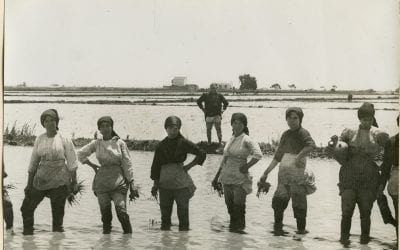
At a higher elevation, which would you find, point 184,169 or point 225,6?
point 225,6

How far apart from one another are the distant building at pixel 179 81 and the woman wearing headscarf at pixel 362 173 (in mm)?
985

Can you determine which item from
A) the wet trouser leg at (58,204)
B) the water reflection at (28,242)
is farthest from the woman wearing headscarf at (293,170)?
the water reflection at (28,242)

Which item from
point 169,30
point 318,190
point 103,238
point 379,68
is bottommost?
point 103,238

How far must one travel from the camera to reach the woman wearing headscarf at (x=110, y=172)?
3484mm

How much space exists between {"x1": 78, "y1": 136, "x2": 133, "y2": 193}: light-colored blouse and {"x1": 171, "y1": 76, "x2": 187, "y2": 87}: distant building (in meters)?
0.52

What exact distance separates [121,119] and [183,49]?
1.93 feet

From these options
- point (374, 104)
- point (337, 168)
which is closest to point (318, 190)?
point (337, 168)

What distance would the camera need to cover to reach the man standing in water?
3.66 metres

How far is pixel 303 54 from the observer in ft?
12.0

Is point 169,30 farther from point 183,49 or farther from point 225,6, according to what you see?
point 225,6

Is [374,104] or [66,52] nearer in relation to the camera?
[374,104]

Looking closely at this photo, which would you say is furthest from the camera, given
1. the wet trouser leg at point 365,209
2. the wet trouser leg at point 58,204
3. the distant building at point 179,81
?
the distant building at point 179,81

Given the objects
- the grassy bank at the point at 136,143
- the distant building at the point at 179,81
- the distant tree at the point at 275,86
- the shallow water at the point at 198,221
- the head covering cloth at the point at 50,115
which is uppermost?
the distant building at the point at 179,81

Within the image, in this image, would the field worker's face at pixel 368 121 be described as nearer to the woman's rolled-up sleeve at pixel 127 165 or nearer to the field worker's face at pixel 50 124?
the woman's rolled-up sleeve at pixel 127 165
